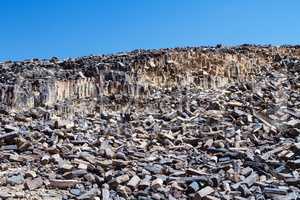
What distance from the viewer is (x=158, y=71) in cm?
1686

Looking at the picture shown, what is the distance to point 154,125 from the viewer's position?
12.7 meters

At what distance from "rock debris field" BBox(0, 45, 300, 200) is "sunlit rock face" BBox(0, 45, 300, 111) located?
0.03m

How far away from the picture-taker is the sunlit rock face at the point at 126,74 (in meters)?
14.8

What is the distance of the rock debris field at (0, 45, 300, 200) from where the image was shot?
895 cm

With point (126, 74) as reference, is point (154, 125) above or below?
below

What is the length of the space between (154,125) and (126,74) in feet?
12.2

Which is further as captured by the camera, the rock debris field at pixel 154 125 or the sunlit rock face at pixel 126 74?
the sunlit rock face at pixel 126 74

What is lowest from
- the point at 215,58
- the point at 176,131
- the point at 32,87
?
the point at 176,131

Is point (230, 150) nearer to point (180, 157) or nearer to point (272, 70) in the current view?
point (180, 157)

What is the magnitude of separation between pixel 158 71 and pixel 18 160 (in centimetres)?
776

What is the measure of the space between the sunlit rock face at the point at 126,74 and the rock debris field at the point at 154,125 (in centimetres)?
3

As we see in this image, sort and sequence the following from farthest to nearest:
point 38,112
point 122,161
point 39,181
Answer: point 38,112 → point 122,161 → point 39,181

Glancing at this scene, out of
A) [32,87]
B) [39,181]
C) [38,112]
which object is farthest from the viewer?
[32,87]

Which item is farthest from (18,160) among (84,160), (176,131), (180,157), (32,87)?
(32,87)
